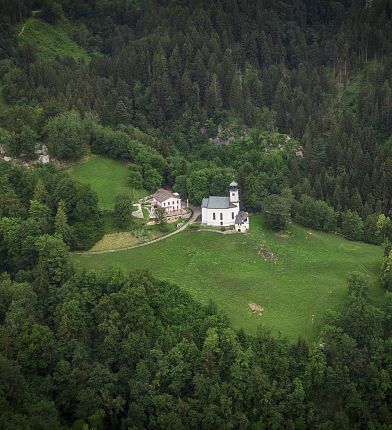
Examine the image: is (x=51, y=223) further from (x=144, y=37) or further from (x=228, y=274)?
(x=144, y=37)

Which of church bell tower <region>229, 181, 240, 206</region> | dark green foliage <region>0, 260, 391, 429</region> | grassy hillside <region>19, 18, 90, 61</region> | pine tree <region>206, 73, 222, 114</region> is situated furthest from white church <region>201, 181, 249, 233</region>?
grassy hillside <region>19, 18, 90, 61</region>

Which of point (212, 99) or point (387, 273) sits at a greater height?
point (212, 99)

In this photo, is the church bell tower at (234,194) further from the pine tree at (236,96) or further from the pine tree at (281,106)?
the pine tree at (281,106)

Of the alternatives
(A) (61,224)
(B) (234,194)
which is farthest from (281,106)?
(A) (61,224)

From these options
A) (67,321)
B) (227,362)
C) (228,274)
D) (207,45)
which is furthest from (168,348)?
(207,45)

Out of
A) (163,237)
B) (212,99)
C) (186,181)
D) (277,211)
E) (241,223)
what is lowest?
(163,237)

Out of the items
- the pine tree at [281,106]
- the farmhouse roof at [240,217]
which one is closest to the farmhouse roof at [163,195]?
the farmhouse roof at [240,217]

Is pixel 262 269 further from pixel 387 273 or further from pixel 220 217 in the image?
pixel 387 273

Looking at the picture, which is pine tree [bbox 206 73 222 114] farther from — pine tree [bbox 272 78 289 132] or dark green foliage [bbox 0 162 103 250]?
dark green foliage [bbox 0 162 103 250]
